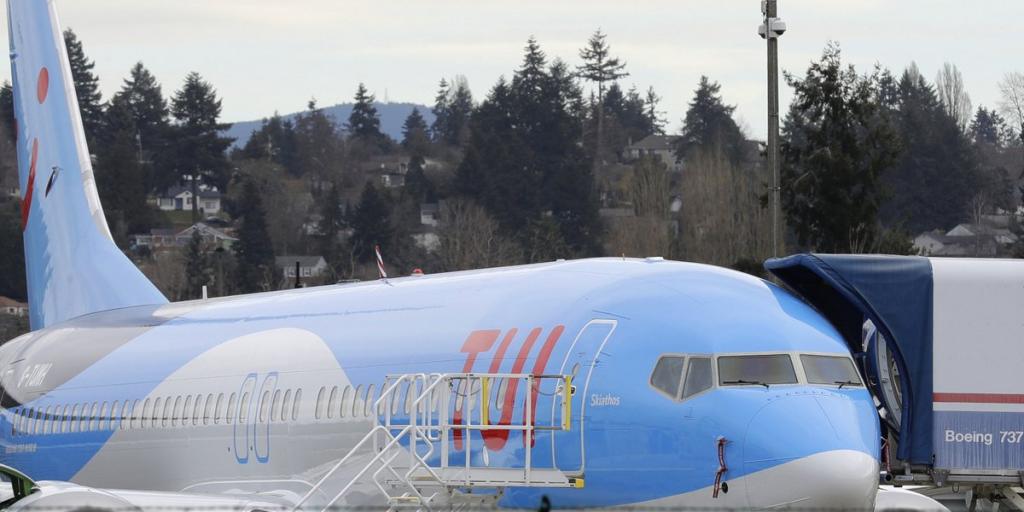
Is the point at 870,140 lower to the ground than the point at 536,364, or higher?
higher

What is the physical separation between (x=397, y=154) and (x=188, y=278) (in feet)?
267

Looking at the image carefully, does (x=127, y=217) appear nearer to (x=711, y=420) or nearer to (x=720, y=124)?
(x=720, y=124)

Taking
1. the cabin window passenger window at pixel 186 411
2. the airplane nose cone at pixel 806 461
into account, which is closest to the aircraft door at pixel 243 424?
the cabin window passenger window at pixel 186 411

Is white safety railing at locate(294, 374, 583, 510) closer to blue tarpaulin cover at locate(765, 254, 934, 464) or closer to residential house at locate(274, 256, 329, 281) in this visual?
blue tarpaulin cover at locate(765, 254, 934, 464)

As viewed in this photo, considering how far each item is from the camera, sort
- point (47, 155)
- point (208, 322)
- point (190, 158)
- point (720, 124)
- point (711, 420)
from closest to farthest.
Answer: point (711, 420)
point (208, 322)
point (47, 155)
point (190, 158)
point (720, 124)

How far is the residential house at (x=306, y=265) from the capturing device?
117 metres

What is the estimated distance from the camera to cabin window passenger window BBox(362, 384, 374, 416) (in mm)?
18547

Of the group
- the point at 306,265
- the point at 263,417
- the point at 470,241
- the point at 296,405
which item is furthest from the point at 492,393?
the point at 306,265

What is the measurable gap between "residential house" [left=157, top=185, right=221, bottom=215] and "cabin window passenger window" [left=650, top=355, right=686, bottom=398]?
391ft

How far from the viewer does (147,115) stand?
447ft

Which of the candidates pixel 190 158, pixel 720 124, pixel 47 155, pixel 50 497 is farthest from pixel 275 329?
pixel 720 124

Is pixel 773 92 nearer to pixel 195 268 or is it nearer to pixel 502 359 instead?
pixel 502 359

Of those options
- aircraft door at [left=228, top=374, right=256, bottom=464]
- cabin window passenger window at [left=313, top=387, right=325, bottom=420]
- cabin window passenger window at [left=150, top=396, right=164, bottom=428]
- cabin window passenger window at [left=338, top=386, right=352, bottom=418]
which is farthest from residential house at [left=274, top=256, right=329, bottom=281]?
cabin window passenger window at [left=338, top=386, right=352, bottom=418]

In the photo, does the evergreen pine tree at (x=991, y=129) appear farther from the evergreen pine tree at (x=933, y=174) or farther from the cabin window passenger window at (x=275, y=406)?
the cabin window passenger window at (x=275, y=406)
